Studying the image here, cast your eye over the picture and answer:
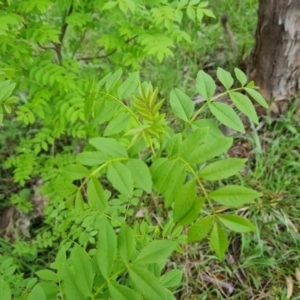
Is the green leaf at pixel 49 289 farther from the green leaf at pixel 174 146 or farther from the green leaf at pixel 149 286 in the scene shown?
the green leaf at pixel 174 146

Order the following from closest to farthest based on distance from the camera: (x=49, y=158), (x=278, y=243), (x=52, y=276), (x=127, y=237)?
1. (x=127, y=237)
2. (x=52, y=276)
3. (x=278, y=243)
4. (x=49, y=158)

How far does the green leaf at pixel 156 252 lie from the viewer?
84cm

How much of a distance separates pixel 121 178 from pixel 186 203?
0.16 metres

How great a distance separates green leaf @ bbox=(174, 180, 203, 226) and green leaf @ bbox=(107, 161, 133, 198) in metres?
0.11

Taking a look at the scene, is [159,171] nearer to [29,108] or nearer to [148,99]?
[148,99]

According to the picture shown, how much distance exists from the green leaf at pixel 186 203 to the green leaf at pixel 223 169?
0.04 metres

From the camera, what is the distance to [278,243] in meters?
2.34

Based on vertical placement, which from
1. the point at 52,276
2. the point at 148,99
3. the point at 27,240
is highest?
the point at 148,99

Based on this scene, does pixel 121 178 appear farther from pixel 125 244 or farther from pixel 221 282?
pixel 221 282

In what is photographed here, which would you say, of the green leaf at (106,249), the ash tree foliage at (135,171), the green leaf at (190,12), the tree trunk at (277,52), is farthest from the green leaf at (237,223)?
the tree trunk at (277,52)

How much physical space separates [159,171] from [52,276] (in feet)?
1.84

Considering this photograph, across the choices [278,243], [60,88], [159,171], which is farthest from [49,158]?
[159,171]

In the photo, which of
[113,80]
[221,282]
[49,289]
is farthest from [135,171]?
[221,282]

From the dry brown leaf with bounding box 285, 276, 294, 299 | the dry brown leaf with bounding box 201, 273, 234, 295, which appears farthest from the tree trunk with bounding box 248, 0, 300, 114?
the dry brown leaf with bounding box 201, 273, 234, 295
